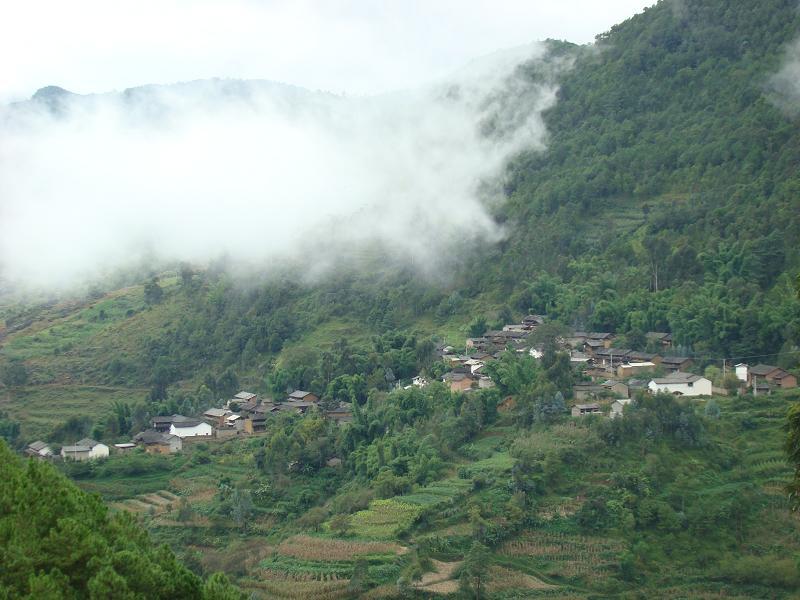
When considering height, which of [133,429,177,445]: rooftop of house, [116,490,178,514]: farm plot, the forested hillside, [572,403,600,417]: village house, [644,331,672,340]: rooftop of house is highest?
the forested hillside

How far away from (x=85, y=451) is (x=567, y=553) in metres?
18.2

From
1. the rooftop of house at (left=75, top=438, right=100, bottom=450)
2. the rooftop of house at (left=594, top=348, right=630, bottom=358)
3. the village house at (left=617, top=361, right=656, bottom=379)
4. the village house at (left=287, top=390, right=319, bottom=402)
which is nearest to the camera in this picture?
the village house at (left=617, top=361, right=656, bottom=379)

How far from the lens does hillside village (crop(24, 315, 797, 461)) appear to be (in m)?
29.7

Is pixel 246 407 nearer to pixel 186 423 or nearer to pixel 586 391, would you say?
pixel 186 423

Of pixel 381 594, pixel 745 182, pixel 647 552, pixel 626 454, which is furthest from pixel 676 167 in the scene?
pixel 381 594

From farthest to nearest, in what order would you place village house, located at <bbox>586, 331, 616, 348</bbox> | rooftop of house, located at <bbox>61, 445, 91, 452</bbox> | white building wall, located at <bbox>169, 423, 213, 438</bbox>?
1. village house, located at <bbox>586, 331, 616, 348</bbox>
2. white building wall, located at <bbox>169, 423, 213, 438</bbox>
3. rooftop of house, located at <bbox>61, 445, 91, 452</bbox>

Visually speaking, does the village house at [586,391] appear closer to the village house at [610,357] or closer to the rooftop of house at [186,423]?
the village house at [610,357]

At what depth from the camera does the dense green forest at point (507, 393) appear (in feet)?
69.4

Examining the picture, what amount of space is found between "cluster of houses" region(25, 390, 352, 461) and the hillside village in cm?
3

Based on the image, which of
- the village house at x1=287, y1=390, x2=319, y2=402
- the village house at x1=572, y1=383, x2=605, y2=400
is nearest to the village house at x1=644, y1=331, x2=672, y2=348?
the village house at x1=572, y1=383, x2=605, y2=400

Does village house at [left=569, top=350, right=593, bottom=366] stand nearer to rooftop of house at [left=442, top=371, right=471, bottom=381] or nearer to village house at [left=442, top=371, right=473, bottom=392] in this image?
village house at [left=442, top=371, right=473, bottom=392]

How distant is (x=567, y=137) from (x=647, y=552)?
107 ft

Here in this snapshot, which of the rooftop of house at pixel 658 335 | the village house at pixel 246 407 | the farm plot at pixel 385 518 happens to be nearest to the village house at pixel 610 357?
the rooftop of house at pixel 658 335

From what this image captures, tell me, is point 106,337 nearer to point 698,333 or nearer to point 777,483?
point 698,333
